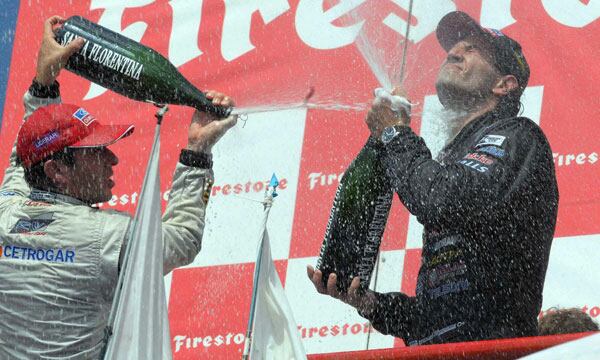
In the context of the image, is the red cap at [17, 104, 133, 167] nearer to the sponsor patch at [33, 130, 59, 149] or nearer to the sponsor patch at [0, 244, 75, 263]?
the sponsor patch at [33, 130, 59, 149]

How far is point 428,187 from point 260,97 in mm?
2029

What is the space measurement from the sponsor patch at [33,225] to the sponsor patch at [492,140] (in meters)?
1.03

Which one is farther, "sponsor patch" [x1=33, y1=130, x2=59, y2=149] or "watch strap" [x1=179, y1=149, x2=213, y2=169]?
"watch strap" [x1=179, y1=149, x2=213, y2=169]

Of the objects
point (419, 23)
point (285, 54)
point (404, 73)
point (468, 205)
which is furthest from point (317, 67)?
point (468, 205)

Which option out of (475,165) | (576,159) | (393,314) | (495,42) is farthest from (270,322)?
(576,159)

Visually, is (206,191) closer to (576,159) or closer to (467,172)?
(467,172)

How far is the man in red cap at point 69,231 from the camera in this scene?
2.80m

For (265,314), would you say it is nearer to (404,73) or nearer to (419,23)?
(404,73)

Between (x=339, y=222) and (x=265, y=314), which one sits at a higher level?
(x=339, y=222)

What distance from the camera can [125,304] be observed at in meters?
2.76

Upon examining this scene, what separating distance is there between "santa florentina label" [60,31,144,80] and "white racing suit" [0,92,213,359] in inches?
20.8

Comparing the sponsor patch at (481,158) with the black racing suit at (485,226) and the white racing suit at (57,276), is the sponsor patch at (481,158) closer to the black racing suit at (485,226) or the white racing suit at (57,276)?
the black racing suit at (485,226)

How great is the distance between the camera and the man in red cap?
280 cm

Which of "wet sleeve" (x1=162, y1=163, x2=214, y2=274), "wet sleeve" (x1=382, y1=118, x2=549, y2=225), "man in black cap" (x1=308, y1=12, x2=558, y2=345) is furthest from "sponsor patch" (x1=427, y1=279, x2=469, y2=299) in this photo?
"wet sleeve" (x1=162, y1=163, x2=214, y2=274)
